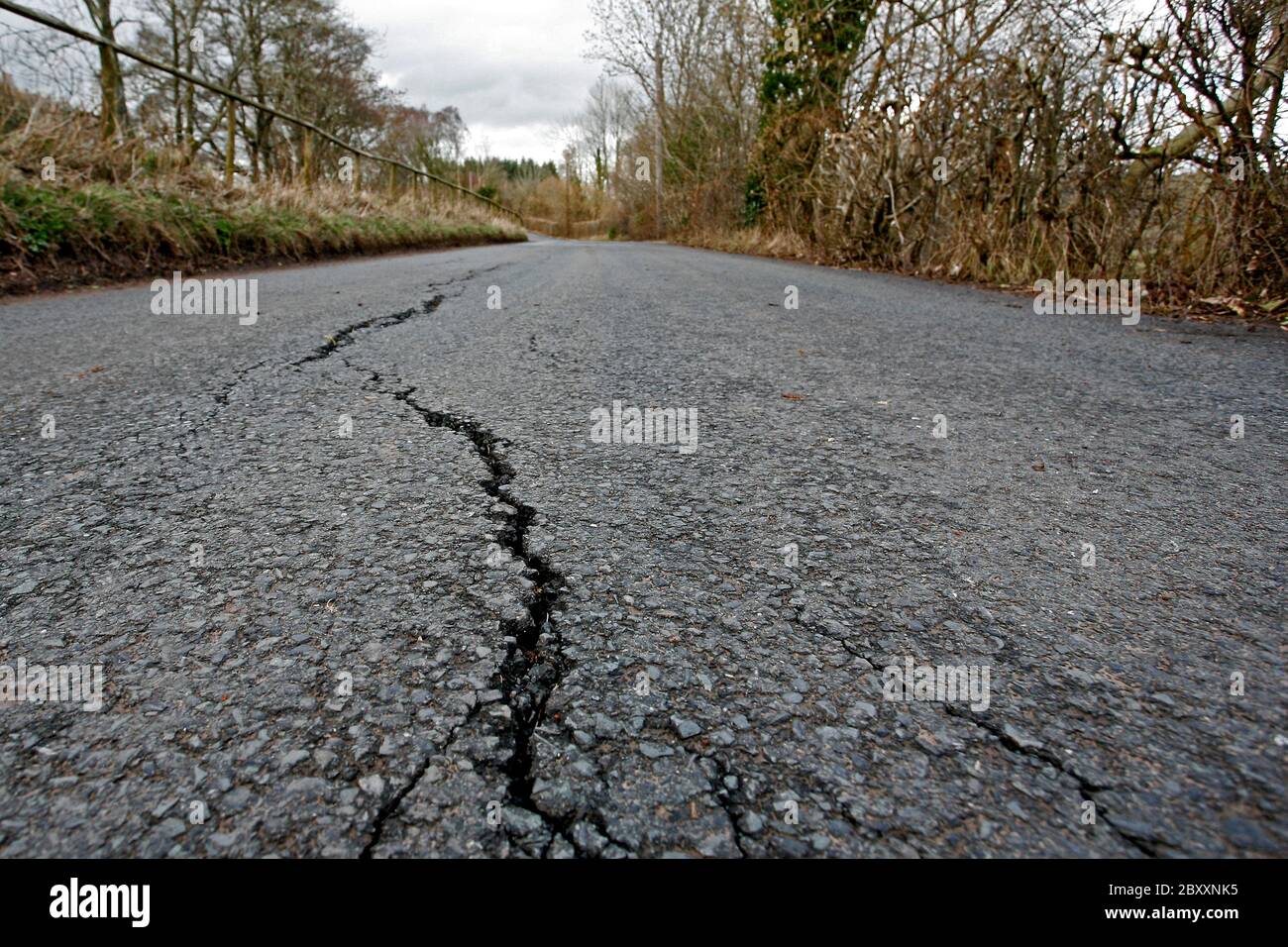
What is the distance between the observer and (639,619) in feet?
3.80

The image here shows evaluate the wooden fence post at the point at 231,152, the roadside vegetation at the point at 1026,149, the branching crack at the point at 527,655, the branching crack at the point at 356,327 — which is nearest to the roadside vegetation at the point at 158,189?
the wooden fence post at the point at 231,152

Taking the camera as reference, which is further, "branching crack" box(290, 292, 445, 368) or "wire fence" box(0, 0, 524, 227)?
"wire fence" box(0, 0, 524, 227)

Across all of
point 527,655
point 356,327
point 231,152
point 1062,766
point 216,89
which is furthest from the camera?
point 231,152

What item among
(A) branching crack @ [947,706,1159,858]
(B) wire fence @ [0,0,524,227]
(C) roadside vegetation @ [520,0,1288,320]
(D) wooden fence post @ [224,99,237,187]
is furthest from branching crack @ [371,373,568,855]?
(D) wooden fence post @ [224,99,237,187]

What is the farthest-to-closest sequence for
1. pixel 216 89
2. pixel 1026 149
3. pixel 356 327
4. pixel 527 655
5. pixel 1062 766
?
pixel 216 89, pixel 1026 149, pixel 356 327, pixel 527 655, pixel 1062 766

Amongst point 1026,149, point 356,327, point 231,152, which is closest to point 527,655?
point 356,327

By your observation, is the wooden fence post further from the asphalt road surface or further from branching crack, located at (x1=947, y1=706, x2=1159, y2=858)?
branching crack, located at (x1=947, y1=706, x2=1159, y2=858)

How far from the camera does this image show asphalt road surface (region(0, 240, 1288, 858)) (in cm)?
79

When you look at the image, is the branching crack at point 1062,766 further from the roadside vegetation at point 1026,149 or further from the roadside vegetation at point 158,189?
the roadside vegetation at point 158,189

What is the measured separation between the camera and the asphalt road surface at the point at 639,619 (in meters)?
0.79

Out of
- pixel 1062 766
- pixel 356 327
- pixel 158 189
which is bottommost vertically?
pixel 1062 766

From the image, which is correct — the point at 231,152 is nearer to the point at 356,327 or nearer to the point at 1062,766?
the point at 356,327
